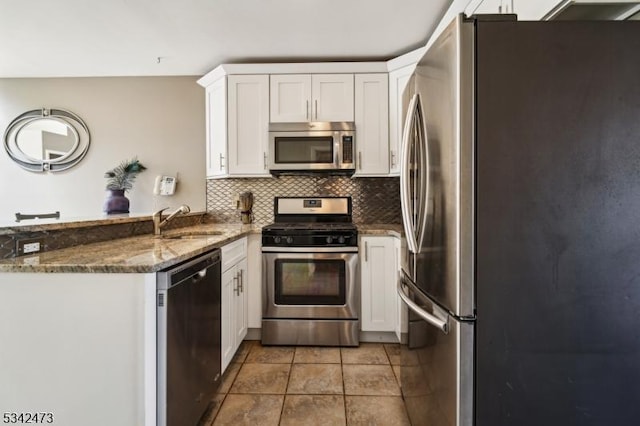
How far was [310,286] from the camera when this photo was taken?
2.47 meters

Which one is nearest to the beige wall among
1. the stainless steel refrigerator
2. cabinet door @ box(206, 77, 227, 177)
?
cabinet door @ box(206, 77, 227, 177)

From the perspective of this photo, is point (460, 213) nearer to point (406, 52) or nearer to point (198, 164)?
point (406, 52)

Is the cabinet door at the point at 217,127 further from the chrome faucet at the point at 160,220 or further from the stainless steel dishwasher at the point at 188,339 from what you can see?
the stainless steel dishwasher at the point at 188,339

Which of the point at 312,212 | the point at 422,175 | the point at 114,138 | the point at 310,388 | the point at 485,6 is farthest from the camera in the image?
the point at 114,138

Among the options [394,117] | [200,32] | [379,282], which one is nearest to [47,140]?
[200,32]

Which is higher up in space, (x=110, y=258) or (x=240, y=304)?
(x=110, y=258)

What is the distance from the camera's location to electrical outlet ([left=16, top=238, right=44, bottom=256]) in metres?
1.37

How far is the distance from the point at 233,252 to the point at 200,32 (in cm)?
174

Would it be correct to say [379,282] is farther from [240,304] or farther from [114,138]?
[114,138]

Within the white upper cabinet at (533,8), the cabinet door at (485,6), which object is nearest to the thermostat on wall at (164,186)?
the cabinet door at (485,6)

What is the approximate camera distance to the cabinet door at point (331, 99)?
2.78 metres

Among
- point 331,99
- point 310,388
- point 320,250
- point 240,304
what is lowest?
point 310,388

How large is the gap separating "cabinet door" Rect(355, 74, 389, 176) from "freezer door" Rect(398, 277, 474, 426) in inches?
57.9

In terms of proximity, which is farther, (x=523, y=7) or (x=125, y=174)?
(x=125, y=174)
